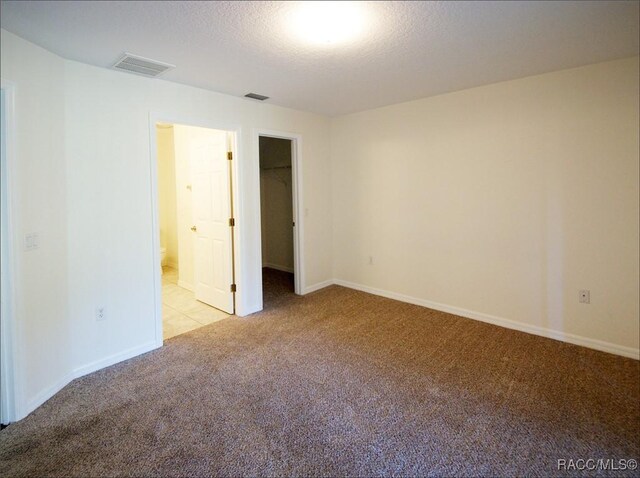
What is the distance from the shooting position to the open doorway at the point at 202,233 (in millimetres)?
3854

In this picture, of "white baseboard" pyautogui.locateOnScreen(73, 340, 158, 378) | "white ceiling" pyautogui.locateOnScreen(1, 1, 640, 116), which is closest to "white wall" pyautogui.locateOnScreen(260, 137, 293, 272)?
"white ceiling" pyautogui.locateOnScreen(1, 1, 640, 116)

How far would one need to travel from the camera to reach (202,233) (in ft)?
14.1

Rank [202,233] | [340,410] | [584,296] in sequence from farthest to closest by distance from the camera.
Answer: [202,233]
[584,296]
[340,410]

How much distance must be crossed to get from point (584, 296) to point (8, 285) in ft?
14.7

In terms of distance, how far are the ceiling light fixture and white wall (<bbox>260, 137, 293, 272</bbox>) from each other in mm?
3564

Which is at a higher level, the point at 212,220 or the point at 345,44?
the point at 345,44

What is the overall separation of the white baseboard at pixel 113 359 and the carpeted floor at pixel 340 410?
0.24ft

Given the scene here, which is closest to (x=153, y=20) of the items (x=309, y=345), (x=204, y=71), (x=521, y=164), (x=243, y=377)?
(x=204, y=71)

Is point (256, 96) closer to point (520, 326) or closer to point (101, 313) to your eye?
point (101, 313)

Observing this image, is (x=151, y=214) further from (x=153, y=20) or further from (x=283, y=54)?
(x=283, y=54)

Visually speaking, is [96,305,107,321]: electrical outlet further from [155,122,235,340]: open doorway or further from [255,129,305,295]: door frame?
[255,129,305,295]: door frame

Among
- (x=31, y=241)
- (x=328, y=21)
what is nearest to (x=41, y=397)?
(x=31, y=241)

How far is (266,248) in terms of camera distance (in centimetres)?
655

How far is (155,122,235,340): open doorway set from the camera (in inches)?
152
